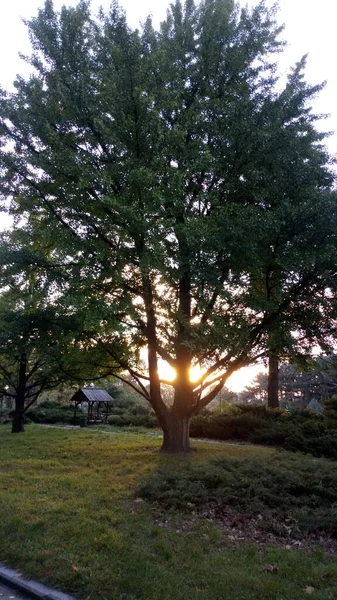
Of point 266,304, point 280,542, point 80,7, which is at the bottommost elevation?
point 280,542

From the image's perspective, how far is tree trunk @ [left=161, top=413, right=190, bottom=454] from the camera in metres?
12.1

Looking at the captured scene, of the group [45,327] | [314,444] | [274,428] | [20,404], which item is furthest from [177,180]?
[20,404]

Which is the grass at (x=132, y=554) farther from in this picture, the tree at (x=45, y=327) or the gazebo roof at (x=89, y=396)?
the gazebo roof at (x=89, y=396)

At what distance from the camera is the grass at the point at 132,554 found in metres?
3.93

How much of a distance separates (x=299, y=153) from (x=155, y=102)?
3613 millimetres

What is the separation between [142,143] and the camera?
9.41m

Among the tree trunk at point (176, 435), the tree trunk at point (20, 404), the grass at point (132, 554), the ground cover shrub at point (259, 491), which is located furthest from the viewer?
the tree trunk at point (20, 404)

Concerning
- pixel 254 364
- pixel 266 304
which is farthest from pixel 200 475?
pixel 254 364

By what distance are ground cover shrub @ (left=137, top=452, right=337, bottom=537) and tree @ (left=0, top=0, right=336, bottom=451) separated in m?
2.79

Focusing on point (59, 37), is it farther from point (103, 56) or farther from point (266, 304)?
point (266, 304)

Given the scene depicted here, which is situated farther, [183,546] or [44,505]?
[44,505]

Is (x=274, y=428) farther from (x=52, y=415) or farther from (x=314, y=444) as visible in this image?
(x=52, y=415)

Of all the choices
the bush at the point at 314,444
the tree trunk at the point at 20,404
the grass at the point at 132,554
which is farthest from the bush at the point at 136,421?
the grass at the point at 132,554

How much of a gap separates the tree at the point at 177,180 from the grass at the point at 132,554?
368 centimetres
